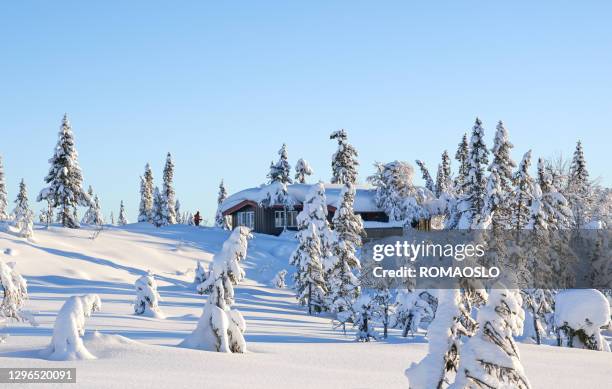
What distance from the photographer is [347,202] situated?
34531 mm

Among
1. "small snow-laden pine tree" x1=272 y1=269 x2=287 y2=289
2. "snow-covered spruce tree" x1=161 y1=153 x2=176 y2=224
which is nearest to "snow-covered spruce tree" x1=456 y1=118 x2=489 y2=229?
"small snow-laden pine tree" x1=272 y1=269 x2=287 y2=289

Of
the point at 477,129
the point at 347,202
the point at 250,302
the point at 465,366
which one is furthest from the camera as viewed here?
the point at 477,129

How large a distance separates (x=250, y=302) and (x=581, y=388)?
2127 cm

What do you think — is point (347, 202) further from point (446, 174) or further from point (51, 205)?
point (446, 174)

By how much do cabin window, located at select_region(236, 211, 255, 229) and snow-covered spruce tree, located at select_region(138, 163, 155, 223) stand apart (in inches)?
1182

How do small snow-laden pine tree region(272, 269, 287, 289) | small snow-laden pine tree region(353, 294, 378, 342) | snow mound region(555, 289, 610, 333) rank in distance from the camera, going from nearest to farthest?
small snow-laden pine tree region(353, 294, 378, 342) < snow mound region(555, 289, 610, 333) < small snow-laden pine tree region(272, 269, 287, 289)

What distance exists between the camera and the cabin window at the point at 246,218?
6731 centimetres

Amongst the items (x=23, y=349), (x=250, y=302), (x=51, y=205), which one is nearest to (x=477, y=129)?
(x=250, y=302)

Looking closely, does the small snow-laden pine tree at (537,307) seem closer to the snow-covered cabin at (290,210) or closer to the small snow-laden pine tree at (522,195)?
the small snow-laden pine tree at (522,195)

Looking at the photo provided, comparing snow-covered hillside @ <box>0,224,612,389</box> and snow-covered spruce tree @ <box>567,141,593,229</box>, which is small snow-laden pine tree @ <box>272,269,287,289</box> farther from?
snow-covered spruce tree @ <box>567,141,593,229</box>

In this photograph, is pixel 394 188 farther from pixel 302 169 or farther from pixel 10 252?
pixel 10 252

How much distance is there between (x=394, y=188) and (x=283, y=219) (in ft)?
39.9

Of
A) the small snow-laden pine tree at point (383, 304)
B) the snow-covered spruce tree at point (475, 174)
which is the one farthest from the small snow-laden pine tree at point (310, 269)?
the snow-covered spruce tree at point (475, 174)

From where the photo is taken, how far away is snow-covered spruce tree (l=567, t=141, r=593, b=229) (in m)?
50.1
